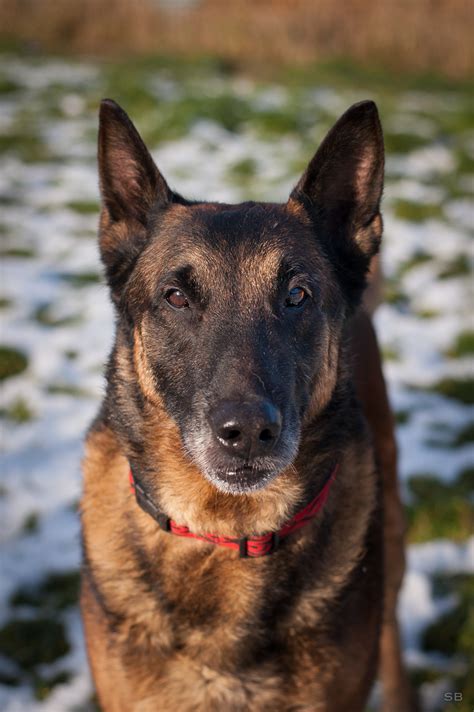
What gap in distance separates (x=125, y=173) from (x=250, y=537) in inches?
54.1

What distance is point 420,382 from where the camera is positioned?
18.2ft

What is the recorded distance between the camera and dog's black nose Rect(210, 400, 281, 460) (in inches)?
83.7

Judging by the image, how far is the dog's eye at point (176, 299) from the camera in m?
2.52

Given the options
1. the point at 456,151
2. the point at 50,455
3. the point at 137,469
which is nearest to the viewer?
the point at 137,469

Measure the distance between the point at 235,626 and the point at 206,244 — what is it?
125 cm

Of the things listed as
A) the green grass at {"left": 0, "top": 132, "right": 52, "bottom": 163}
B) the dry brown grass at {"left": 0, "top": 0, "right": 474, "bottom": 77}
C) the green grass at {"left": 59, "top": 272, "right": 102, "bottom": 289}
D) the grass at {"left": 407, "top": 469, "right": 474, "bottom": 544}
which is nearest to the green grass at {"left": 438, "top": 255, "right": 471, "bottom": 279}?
the grass at {"left": 407, "top": 469, "right": 474, "bottom": 544}

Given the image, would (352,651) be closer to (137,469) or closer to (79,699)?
(137,469)

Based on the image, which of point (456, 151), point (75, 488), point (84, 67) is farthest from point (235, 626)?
point (84, 67)

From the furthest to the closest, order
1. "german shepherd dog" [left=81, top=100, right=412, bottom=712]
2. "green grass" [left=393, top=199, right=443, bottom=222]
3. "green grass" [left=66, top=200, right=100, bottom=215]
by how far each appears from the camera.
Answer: "green grass" [left=66, top=200, right=100, bottom=215], "green grass" [left=393, top=199, right=443, bottom=222], "german shepherd dog" [left=81, top=100, right=412, bottom=712]

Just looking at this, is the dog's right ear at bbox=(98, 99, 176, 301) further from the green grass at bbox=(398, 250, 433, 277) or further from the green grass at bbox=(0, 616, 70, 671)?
the green grass at bbox=(398, 250, 433, 277)

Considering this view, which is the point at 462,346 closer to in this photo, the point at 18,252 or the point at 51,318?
the point at 51,318

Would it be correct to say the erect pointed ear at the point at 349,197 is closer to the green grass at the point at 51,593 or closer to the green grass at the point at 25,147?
the green grass at the point at 51,593

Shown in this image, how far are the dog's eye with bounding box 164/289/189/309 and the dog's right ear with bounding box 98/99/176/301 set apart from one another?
307mm

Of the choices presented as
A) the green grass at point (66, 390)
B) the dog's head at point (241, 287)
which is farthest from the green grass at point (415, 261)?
the dog's head at point (241, 287)
